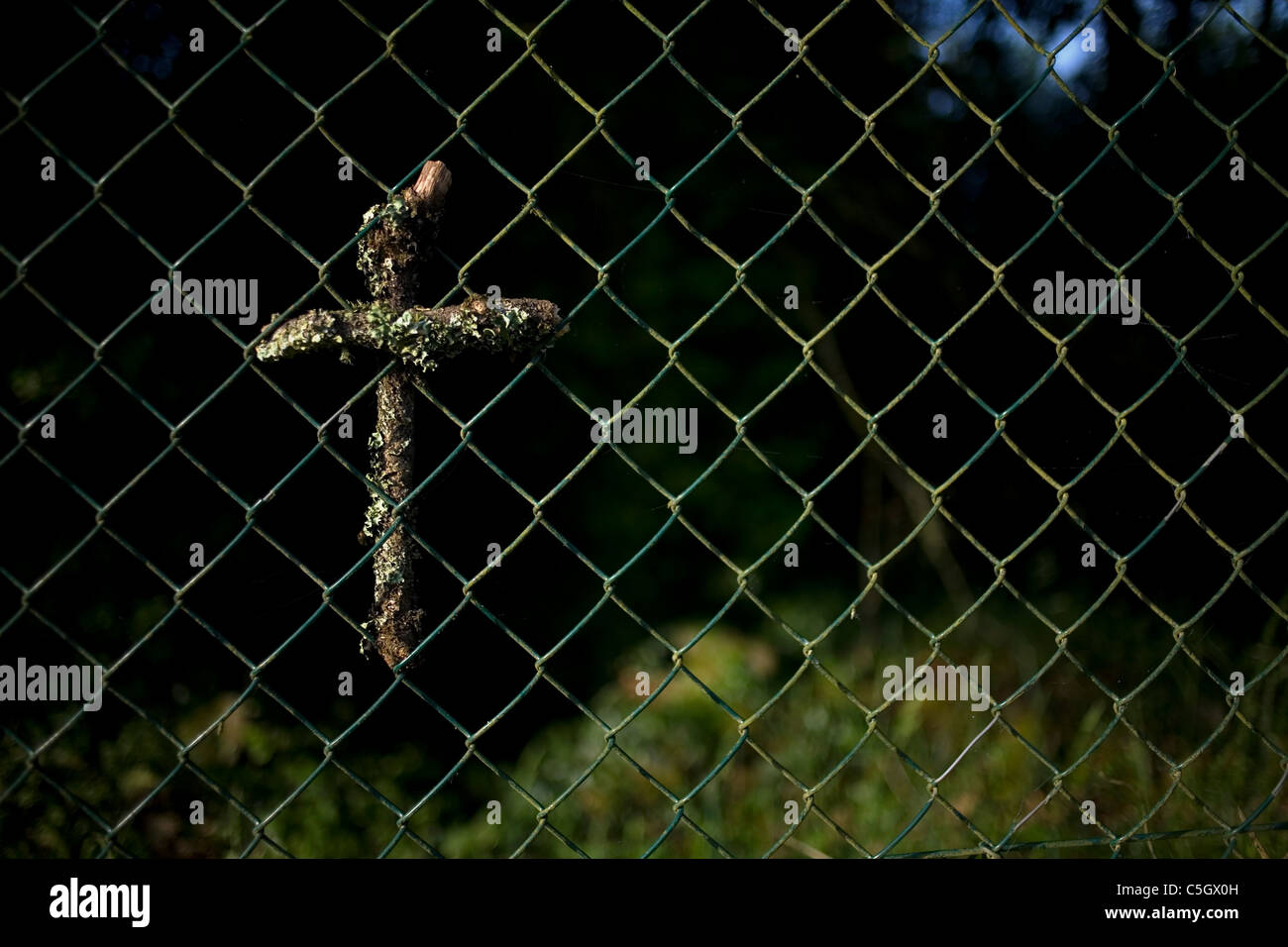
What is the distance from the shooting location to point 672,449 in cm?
278

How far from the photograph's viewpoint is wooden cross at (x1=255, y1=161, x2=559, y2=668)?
129 centimetres

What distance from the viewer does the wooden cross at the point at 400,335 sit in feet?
4.22

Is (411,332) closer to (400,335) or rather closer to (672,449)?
(400,335)

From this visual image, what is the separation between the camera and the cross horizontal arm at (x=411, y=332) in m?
1.28

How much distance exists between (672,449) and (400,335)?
5.06 feet

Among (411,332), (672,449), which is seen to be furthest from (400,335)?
(672,449)

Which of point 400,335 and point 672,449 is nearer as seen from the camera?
point 400,335

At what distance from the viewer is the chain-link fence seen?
1.50 meters

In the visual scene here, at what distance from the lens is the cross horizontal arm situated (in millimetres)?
1278

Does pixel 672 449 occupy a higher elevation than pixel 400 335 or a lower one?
higher

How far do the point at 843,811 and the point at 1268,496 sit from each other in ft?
6.01

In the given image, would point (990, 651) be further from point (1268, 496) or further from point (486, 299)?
point (486, 299)

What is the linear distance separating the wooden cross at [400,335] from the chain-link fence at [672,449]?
43 mm

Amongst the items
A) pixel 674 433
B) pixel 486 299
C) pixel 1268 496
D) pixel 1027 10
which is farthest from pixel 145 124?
pixel 1268 496
